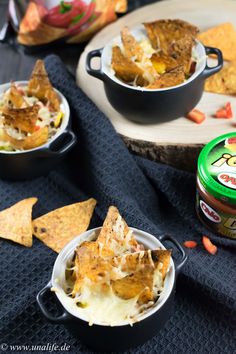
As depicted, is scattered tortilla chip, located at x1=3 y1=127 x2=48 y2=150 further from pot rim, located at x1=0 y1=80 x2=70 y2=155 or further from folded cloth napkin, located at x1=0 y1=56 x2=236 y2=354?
folded cloth napkin, located at x1=0 y1=56 x2=236 y2=354

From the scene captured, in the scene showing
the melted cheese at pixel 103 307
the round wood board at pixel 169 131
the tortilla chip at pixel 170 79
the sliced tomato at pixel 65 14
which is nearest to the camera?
the melted cheese at pixel 103 307

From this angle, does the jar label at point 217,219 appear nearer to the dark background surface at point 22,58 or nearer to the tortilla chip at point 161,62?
the tortilla chip at point 161,62

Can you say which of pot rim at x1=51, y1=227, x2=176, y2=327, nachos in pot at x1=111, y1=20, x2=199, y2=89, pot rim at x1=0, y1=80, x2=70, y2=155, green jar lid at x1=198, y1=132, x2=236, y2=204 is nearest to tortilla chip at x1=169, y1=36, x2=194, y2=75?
nachos in pot at x1=111, y1=20, x2=199, y2=89

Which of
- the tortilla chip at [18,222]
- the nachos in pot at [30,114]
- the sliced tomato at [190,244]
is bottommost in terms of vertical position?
the tortilla chip at [18,222]

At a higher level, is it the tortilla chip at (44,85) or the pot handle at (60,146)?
the tortilla chip at (44,85)

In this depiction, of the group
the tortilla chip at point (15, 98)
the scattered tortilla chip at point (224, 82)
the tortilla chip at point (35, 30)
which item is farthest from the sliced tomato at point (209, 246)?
the tortilla chip at point (35, 30)

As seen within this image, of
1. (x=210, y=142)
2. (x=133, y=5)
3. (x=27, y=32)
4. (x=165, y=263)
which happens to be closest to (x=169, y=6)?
(x=133, y=5)

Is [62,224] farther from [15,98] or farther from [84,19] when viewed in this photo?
[84,19]
